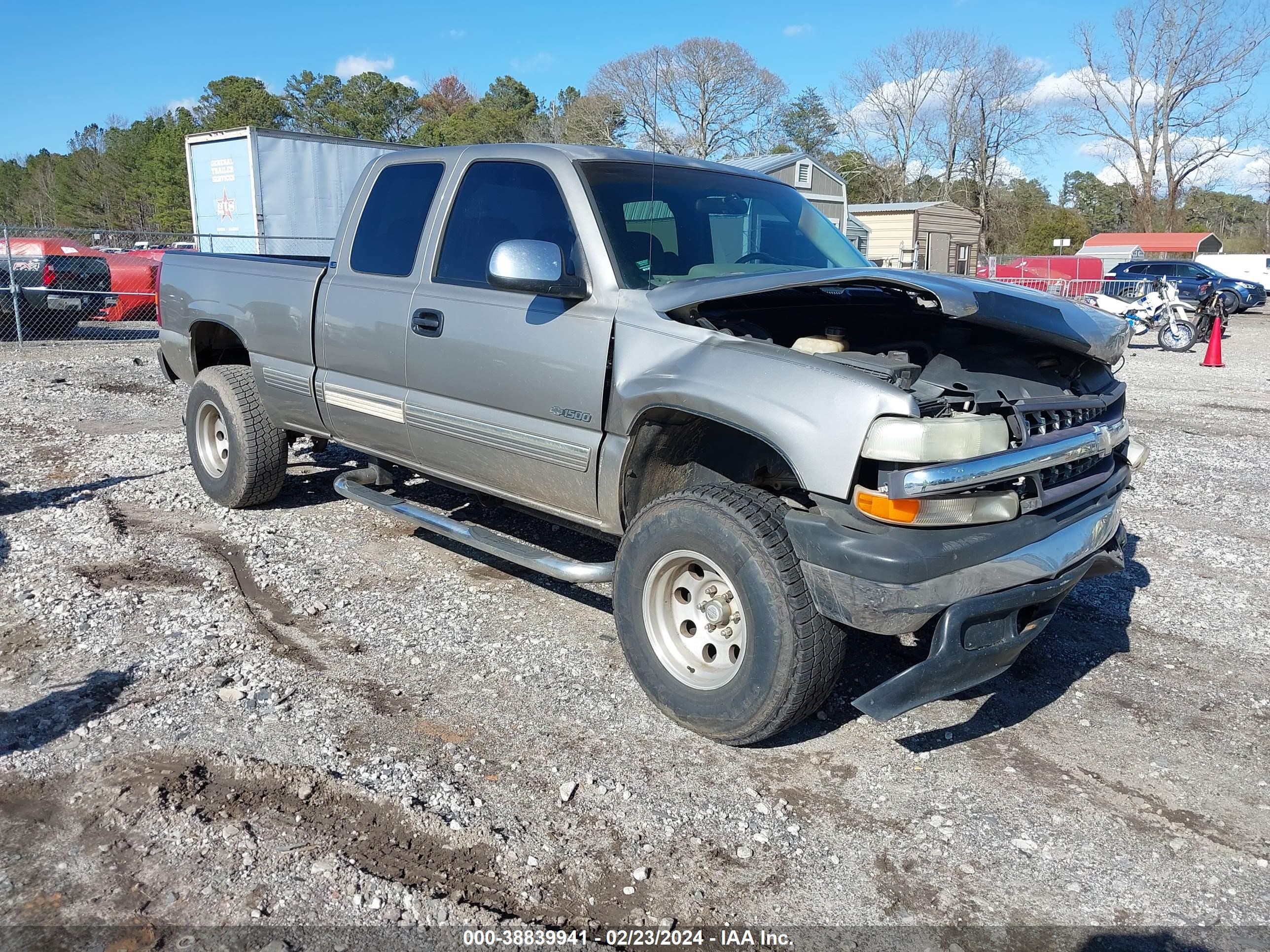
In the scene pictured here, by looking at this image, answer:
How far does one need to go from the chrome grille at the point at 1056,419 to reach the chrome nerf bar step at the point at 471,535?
63.8 inches

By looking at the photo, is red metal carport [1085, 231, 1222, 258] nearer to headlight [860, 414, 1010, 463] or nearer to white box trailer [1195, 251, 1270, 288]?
white box trailer [1195, 251, 1270, 288]

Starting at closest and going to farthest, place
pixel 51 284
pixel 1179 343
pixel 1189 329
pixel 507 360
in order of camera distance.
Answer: pixel 507 360 → pixel 51 284 → pixel 1189 329 → pixel 1179 343

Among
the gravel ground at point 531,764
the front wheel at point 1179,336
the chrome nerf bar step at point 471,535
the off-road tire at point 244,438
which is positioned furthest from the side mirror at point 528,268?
the front wheel at point 1179,336

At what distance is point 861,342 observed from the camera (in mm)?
3850

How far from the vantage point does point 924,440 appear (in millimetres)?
2961

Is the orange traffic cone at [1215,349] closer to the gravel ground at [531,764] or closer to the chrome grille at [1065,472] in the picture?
the gravel ground at [531,764]

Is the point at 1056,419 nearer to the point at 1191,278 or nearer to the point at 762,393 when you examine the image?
the point at 762,393

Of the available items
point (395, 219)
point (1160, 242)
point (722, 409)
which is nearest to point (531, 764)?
point (722, 409)

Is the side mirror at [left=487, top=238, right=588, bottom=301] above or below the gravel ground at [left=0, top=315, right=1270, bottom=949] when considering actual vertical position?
above

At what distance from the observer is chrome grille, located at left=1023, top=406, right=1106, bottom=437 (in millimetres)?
3373

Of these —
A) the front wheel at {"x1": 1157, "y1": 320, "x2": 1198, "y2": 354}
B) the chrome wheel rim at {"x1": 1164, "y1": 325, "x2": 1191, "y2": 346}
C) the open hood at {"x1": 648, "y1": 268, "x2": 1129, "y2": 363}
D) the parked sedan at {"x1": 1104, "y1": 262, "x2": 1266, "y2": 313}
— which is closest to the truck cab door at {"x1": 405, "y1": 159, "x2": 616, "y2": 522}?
the open hood at {"x1": 648, "y1": 268, "x2": 1129, "y2": 363}

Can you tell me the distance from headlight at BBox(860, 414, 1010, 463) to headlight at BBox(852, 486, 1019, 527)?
0.43ft

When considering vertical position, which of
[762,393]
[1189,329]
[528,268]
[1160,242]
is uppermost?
[1160,242]

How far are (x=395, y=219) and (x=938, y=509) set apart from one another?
3191 mm
